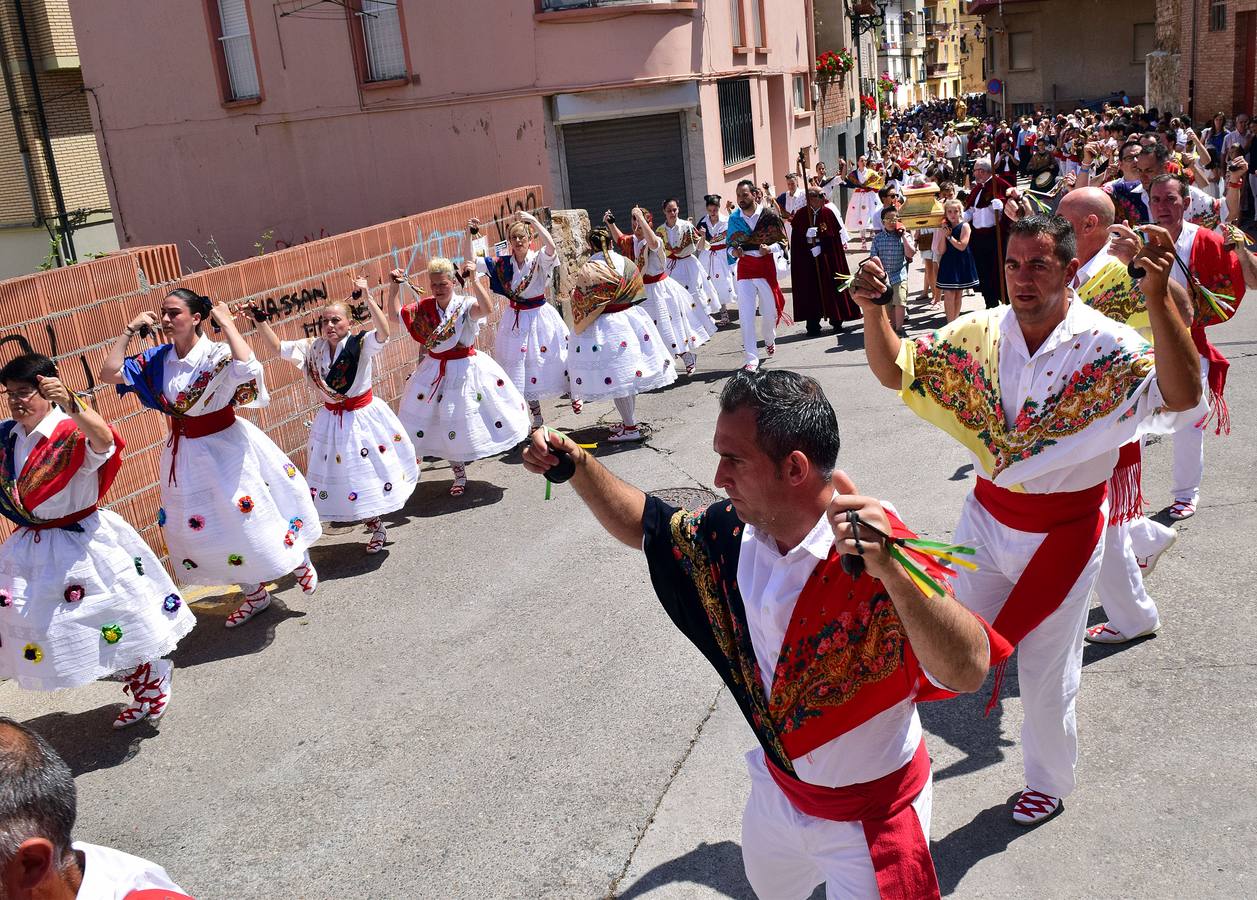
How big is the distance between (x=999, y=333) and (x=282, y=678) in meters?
4.14

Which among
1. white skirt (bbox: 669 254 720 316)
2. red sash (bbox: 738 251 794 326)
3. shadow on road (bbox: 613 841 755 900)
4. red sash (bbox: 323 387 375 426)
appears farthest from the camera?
white skirt (bbox: 669 254 720 316)

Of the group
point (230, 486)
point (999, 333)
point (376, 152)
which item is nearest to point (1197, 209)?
point (999, 333)

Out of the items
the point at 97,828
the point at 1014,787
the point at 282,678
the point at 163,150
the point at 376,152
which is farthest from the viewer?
the point at 163,150

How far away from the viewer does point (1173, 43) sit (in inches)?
1303

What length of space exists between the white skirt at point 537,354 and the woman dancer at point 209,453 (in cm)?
398

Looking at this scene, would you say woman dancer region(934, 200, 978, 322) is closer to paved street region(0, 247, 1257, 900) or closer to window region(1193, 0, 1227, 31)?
paved street region(0, 247, 1257, 900)

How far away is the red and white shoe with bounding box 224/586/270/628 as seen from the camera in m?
7.09

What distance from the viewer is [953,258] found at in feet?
42.5

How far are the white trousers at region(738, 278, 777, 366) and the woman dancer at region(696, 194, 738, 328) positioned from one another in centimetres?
204

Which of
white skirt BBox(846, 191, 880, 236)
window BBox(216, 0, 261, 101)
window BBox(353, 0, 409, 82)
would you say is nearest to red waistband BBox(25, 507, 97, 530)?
window BBox(353, 0, 409, 82)

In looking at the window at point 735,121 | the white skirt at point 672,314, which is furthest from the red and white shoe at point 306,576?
the window at point 735,121

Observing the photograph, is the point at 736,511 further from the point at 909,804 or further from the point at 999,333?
the point at 999,333

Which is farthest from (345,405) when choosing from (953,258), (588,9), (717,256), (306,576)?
(588,9)

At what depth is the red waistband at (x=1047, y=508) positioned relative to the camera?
4051 mm
